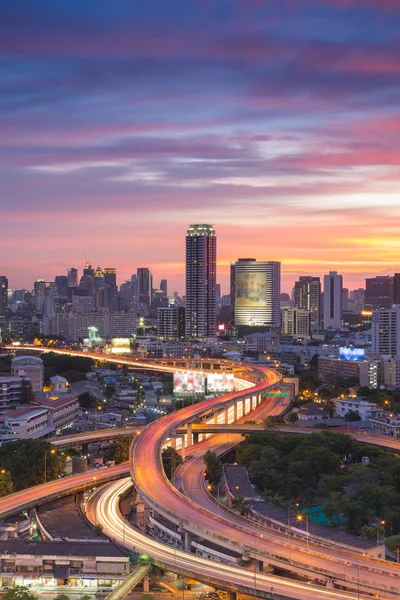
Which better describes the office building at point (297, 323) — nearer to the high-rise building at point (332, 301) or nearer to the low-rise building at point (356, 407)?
the high-rise building at point (332, 301)

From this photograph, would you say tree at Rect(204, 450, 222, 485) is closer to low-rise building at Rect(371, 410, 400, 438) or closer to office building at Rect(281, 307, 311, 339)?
low-rise building at Rect(371, 410, 400, 438)

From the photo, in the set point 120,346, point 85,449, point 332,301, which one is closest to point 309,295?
point 332,301

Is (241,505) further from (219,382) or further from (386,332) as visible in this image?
(386,332)

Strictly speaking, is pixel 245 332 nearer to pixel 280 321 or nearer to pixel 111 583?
pixel 280 321

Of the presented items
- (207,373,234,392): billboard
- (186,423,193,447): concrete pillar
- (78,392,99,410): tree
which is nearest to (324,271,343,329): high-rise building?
(207,373,234,392): billboard

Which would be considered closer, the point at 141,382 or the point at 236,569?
the point at 236,569

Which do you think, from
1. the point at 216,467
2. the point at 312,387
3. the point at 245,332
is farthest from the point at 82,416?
the point at 245,332
